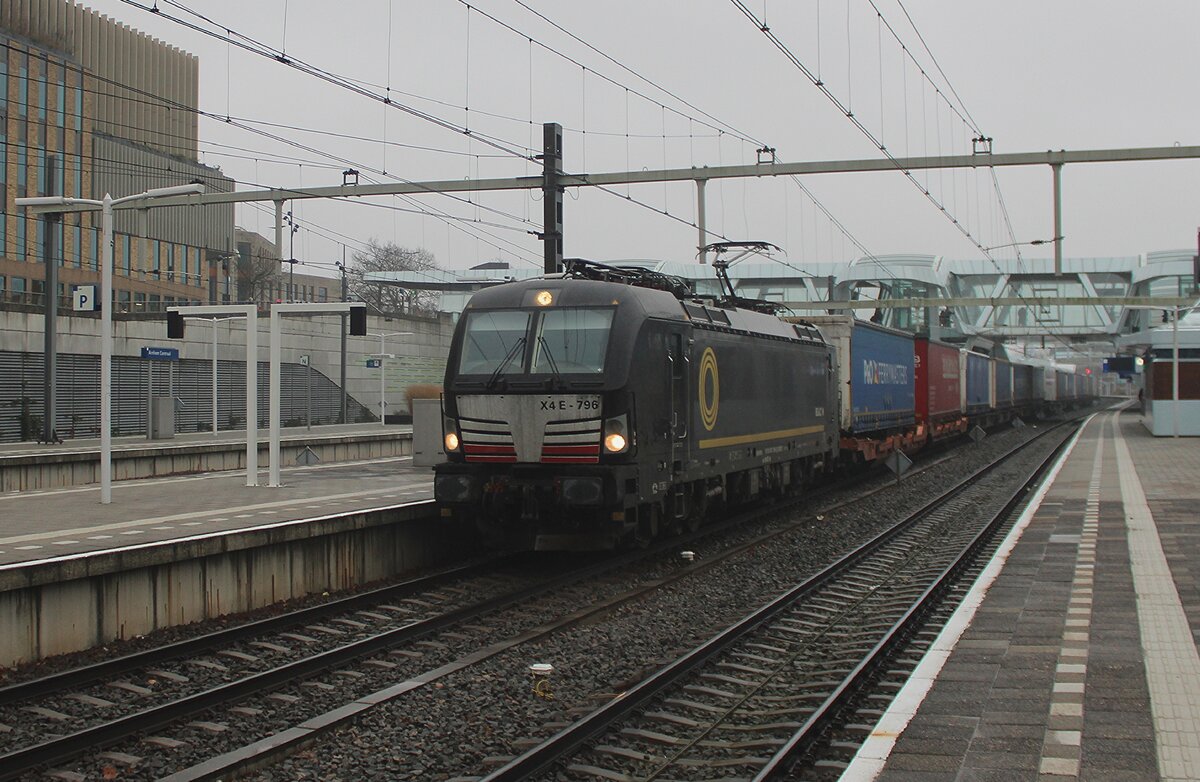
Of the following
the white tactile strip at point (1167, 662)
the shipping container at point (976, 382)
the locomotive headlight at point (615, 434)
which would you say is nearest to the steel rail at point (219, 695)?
the locomotive headlight at point (615, 434)

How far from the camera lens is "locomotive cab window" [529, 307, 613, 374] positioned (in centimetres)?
1281

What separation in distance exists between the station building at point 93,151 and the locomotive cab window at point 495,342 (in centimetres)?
3062

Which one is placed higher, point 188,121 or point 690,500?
point 188,121

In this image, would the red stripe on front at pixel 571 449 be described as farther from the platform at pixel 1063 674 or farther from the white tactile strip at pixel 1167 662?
the white tactile strip at pixel 1167 662

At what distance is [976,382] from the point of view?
138 feet

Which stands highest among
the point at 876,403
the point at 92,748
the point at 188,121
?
the point at 188,121

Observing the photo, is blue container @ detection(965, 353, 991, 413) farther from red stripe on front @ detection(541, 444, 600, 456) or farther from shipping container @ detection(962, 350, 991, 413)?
red stripe on front @ detection(541, 444, 600, 456)

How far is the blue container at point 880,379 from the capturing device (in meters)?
25.3

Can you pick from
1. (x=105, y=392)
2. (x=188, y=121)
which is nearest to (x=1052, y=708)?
(x=105, y=392)

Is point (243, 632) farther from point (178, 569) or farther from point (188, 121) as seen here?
point (188, 121)

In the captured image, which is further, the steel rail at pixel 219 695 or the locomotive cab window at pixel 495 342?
the locomotive cab window at pixel 495 342

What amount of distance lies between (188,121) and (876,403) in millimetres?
39263

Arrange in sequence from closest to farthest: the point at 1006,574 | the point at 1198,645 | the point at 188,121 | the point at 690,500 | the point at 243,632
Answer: the point at 1198,645 < the point at 243,632 < the point at 1006,574 < the point at 690,500 < the point at 188,121

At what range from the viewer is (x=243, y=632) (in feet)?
33.4
